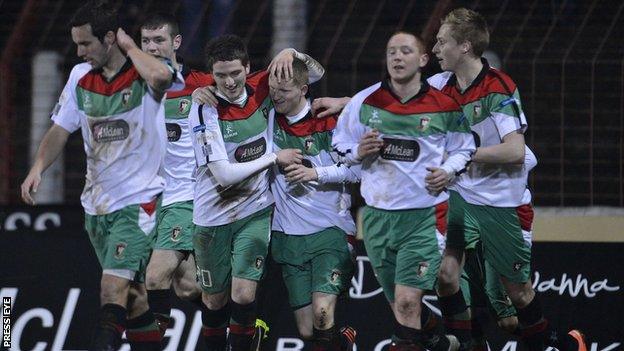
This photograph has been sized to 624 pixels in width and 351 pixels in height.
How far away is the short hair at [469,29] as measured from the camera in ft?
24.3

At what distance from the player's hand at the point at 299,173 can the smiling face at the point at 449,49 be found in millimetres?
1039

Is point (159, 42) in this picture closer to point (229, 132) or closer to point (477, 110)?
point (229, 132)

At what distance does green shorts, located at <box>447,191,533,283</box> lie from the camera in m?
7.51

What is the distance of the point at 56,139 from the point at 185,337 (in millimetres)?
2159

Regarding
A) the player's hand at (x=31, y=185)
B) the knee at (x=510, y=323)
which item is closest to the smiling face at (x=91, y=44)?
the player's hand at (x=31, y=185)

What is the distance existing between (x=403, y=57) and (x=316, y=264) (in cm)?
121

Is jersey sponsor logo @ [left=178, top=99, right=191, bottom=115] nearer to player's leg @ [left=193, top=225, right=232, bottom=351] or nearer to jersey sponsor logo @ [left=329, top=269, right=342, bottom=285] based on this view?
player's leg @ [left=193, top=225, right=232, bottom=351]

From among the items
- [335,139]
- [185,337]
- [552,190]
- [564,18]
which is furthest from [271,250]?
[564,18]

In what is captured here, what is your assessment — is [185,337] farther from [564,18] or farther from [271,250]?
[564,18]

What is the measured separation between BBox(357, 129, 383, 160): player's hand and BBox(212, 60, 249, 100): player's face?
796mm

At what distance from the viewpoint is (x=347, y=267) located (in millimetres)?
7230

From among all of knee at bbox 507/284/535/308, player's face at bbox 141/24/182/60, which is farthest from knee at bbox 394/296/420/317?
player's face at bbox 141/24/182/60

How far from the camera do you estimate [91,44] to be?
21.5 feet

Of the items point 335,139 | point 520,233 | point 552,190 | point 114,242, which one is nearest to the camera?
point 114,242
